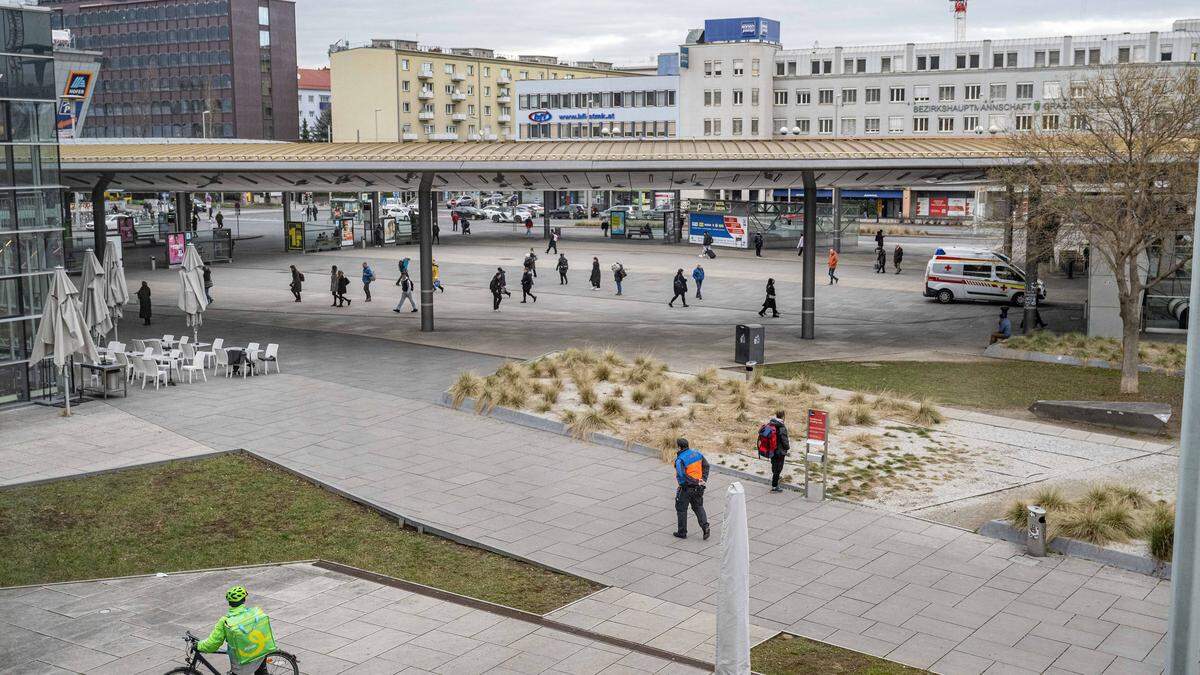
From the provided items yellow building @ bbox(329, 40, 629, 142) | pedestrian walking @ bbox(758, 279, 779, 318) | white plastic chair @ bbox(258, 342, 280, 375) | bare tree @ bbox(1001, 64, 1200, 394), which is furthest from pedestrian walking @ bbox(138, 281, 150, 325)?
yellow building @ bbox(329, 40, 629, 142)

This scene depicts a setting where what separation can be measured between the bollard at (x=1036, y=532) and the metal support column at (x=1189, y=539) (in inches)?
269

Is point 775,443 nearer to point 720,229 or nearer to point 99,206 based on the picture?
point 99,206

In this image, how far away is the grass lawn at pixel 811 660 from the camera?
436 inches

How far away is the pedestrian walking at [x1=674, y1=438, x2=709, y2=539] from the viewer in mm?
14789

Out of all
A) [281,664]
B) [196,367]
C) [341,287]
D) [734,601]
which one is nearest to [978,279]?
[341,287]

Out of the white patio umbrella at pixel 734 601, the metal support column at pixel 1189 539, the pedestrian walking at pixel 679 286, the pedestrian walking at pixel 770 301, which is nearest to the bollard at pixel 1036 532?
the white patio umbrella at pixel 734 601

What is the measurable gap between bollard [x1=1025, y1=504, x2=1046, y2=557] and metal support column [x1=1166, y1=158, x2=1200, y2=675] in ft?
22.4

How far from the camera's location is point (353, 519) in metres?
15.9

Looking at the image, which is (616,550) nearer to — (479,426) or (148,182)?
(479,426)

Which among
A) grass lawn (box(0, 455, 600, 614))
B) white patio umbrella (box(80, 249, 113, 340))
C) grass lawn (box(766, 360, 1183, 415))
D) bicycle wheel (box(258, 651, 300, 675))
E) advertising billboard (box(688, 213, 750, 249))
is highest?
advertising billboard (box(688, 213, 750, 249))

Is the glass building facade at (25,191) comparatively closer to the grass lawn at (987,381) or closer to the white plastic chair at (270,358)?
the white plastic chair at (270,358)

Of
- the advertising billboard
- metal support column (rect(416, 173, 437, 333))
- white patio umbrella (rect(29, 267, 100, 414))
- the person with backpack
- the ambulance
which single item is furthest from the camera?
the advertising billboard

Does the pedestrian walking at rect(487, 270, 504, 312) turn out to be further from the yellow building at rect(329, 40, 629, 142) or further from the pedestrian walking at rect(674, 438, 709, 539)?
the yellow building at rect(329, 40, 629, 142)

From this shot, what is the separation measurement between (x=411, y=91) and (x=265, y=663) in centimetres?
10984
